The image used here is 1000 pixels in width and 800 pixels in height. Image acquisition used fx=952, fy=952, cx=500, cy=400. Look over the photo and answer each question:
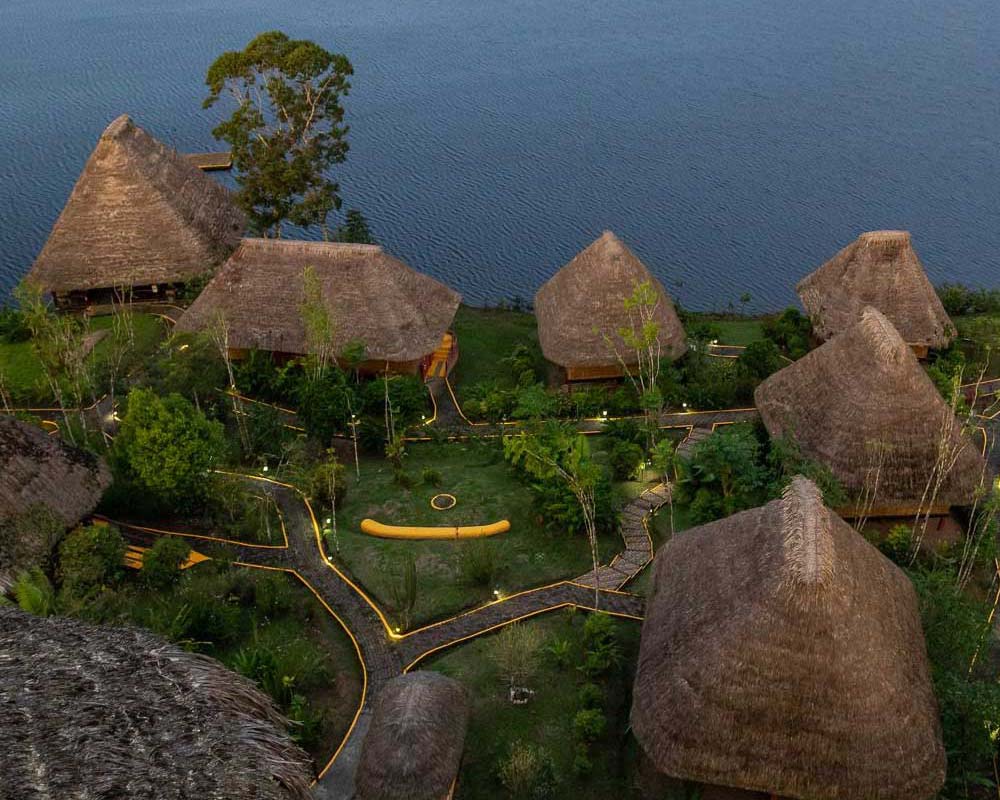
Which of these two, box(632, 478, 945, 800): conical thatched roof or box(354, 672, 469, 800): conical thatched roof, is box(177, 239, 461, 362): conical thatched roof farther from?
box(632, 478, 945, 800): conical thatched roof

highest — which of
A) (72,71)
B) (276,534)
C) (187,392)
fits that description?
(72,71)

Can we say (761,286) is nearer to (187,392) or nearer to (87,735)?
(187,392)

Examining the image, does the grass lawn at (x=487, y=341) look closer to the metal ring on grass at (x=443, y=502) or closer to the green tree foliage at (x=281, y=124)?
the metal ring on grass at (x=443, y=502)

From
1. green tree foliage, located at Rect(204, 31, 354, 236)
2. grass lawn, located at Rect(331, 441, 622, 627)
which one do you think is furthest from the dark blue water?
grass lawn, located at Rect(331, 441, 622, 627)

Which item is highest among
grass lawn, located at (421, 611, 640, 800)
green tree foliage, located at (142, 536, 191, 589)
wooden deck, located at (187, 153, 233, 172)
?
wooden deck, located at (187, 153, 233, 172)

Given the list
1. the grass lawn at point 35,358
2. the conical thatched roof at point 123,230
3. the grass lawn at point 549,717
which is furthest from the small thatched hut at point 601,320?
the conical thatched roof at point 123,230

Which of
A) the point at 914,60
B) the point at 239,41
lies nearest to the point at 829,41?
the point at 914,60

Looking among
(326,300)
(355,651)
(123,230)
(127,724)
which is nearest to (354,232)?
(123,230)

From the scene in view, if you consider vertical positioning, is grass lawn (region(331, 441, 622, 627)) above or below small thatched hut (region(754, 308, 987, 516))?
below
